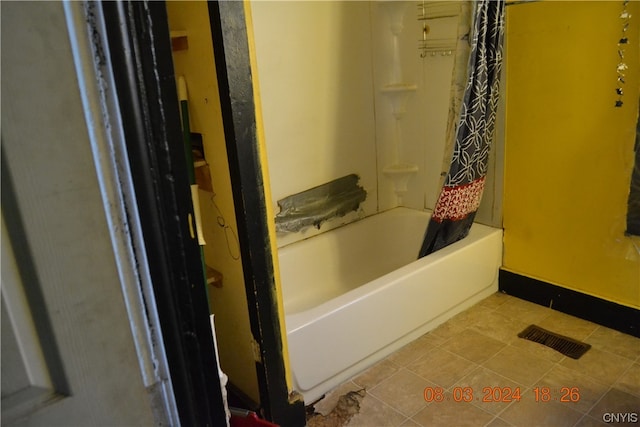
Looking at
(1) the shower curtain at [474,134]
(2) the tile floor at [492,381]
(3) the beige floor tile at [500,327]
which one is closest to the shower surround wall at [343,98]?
(1) the shower curtain at [474,134]

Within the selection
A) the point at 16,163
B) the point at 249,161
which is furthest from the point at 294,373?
the point at 16,163

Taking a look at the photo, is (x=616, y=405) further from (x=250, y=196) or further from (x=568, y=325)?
(x=250, y=196)

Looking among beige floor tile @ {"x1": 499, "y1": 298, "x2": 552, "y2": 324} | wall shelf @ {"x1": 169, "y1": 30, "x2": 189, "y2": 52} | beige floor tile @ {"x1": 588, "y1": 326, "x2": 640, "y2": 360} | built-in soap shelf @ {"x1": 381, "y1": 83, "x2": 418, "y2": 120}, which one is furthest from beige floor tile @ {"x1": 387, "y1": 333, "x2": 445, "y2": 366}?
wall shelf @ {"x1": 169, "y1": 30, "x2": 189, "y2": 52}

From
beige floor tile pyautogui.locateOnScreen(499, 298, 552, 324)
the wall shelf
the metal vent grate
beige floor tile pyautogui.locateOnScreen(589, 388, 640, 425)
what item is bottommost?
beige floor tile pyautogui.locateOnScreen(589, 388, 640, 425)

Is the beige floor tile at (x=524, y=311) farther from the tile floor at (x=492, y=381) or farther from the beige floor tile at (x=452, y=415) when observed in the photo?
the beige floor tile at (x=452, y=415)

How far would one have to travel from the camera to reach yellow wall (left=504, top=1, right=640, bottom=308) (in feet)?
6.24

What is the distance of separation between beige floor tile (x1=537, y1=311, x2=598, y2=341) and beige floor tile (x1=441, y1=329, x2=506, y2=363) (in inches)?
11.4

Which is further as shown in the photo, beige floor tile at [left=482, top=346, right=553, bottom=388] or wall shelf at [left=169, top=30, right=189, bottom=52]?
beige floor tile at [left=482, top=346, right=553, bottom=388]

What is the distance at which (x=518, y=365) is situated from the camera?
1949 millimetres

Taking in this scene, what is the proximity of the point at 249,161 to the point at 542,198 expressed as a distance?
158 centimetres

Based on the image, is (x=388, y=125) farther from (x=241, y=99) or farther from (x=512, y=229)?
(x=241, y=99)

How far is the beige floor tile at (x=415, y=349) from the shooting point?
2.05m

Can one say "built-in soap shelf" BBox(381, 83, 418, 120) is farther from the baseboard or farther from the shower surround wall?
the baseboard

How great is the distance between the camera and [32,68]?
0.50m
